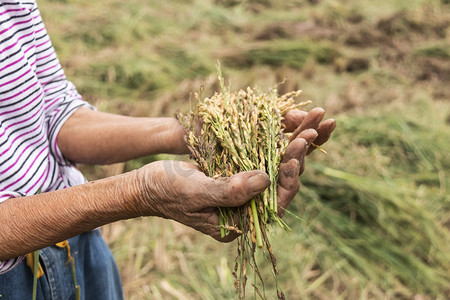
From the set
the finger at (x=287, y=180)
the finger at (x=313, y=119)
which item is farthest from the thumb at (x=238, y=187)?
the finger at (x=313, y=119)

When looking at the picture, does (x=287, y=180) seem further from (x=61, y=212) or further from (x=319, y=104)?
(x=319, y=104)

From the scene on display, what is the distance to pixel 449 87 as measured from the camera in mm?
3789

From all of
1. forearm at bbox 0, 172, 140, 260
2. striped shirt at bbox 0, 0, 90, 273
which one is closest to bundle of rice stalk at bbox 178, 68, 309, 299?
forearm at bbox 0, 172, 140, 260

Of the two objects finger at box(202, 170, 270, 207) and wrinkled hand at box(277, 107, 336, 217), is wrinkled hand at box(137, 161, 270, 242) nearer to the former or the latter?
finger at box(202, 170, 270, 207)

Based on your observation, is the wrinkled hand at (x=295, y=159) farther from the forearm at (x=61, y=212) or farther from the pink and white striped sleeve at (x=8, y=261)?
the pink and white striped sleeve at (x=8, y=261)

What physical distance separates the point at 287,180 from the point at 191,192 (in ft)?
0.76

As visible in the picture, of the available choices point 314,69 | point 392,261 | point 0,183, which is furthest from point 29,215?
point 314,69

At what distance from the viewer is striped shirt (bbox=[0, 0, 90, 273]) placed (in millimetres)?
992

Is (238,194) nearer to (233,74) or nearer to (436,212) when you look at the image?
(436,212)

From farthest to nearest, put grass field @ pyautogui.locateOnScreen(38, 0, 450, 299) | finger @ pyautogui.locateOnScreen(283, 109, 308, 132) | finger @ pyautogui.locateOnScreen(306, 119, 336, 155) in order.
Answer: grass field @ pyautogui.locateOnScreen(38, 0, 450, 299) → finger @ pyautogui.locateOnScreen(283, 109, 308, 132) → finger @ pyautogui.locateOnScreen(306, 119, 336, 155)

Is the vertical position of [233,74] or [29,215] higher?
[29,215]

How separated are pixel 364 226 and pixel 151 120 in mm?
1596

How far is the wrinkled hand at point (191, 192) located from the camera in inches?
36.7

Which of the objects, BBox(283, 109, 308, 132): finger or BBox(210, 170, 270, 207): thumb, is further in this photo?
BBox(283, 109, 308, 132): finger
